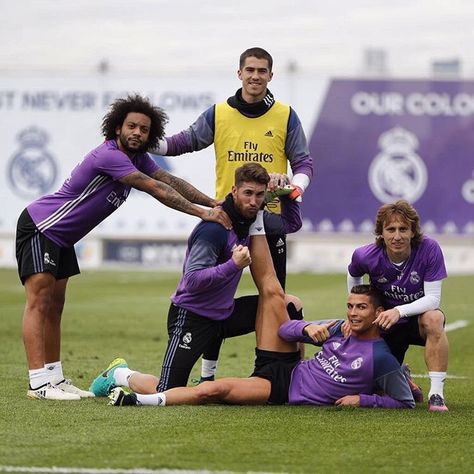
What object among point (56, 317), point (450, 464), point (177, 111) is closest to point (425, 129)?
point (177, 111)

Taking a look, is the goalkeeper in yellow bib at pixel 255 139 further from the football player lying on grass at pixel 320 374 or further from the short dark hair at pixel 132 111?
the football player lying on grass at pixel 320 374

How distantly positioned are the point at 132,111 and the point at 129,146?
0.21 m

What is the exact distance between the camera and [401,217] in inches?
323

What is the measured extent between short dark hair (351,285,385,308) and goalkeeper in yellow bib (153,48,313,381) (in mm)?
888

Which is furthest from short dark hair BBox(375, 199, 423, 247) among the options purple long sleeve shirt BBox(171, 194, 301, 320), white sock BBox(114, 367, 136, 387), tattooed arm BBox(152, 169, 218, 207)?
white sock BBox(114, 367, 136, 387)

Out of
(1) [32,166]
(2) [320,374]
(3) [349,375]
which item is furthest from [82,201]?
(1) [32,166]

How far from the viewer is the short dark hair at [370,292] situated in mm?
8266

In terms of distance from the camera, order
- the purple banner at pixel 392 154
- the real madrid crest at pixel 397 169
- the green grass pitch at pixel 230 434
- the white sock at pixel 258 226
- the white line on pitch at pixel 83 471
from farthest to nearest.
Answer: the real madrid crest at pixel 397 169
the purple banner at pixel 392 154
the white sock at pixel 258 226
the green grass pitch at pixel 230 434
the white line on pitch at pixel 83 471

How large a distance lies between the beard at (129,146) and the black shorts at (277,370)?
1.44m

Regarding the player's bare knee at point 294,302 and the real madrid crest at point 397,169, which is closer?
the player's bare knee at point 294,302

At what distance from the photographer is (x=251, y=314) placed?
28.4ft

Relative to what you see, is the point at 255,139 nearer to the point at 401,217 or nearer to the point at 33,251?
the point at 401,217

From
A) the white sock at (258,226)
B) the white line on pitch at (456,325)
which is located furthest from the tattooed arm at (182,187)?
the white line on pitch at (456,325)

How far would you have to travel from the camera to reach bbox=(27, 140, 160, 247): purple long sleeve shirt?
871 cm
